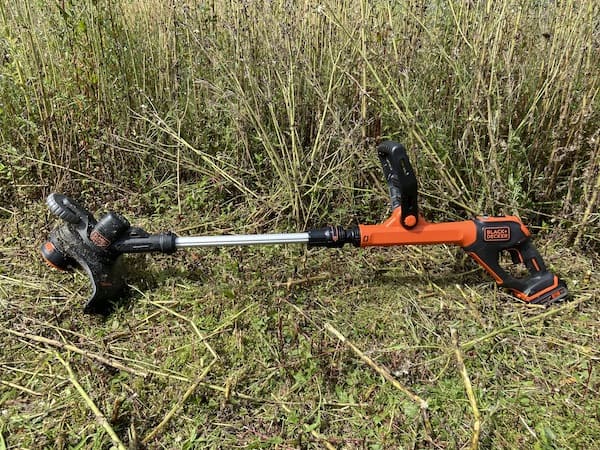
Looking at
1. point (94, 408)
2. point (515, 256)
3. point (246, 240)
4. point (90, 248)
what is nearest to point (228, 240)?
point (246, 240)

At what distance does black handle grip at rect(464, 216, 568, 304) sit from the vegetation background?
8 cm

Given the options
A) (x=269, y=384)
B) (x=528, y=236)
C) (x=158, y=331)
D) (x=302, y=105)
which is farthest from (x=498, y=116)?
(x=158, y=331)

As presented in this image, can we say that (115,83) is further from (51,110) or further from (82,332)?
(82,332)

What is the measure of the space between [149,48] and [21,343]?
1.80 meters

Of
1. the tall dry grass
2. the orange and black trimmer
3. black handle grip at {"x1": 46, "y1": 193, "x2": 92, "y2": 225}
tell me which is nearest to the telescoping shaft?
the orange and black trimmer

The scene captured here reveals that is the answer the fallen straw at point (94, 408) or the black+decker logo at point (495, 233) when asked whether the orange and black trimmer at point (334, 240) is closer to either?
the black+decker logo at point (495, 233)

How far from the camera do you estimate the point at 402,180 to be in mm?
1741

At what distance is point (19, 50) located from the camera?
2.46 m

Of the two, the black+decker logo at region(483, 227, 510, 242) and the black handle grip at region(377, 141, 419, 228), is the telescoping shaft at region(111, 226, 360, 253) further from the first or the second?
the black+decker logo at region(483, 227, 510, 242)

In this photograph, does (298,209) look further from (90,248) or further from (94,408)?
(94,408)

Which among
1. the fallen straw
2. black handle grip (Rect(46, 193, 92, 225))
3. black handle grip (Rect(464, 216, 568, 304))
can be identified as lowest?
the fallen straw

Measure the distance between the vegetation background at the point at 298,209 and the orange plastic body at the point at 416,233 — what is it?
30cm

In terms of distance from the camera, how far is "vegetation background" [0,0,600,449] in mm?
1539

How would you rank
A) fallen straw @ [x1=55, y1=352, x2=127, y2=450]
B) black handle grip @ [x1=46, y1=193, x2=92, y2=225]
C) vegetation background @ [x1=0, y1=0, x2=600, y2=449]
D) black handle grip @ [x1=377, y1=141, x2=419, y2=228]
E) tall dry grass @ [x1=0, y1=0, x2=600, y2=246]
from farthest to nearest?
tall dry grass @ [x1=0, y1=0, x2=600, y2=246] < black handle grip @ [x1=46, y1=193, x2=92, y2=225] < black handle grip @ [x1=377, y1=141, x2=419, y2=228] < vegetation background @ [x1=0, y1=0, x2=600, y2=449] < fallen straw @ [x1=55, y1=352, x2=127, y2=450]
